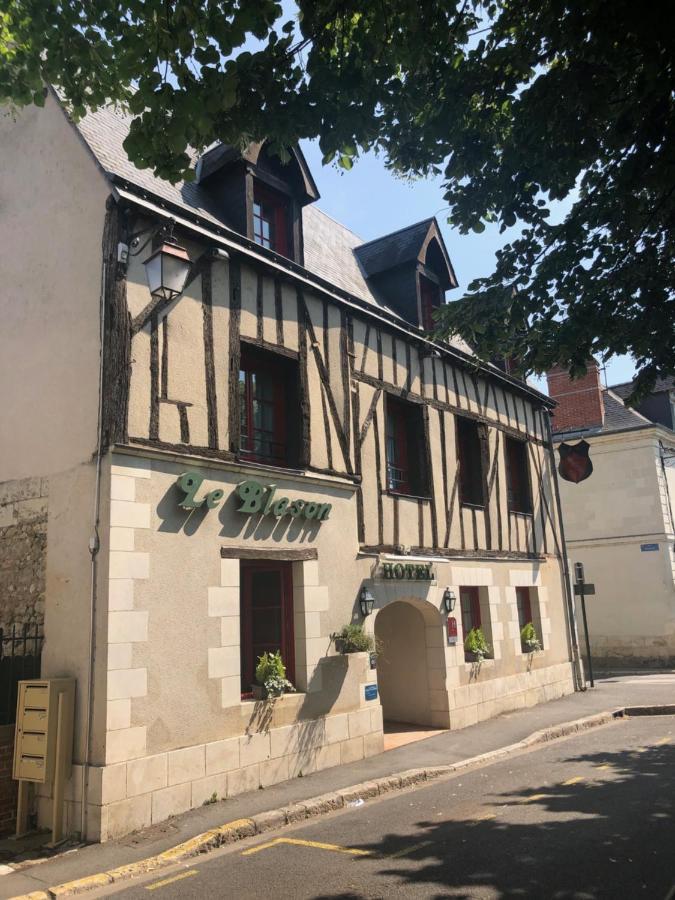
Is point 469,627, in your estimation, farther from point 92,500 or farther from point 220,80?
point 220,80

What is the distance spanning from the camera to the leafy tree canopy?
467 centimetres

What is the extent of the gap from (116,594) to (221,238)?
13.1ft

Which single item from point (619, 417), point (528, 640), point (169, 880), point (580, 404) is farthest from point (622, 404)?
point (169, 880)

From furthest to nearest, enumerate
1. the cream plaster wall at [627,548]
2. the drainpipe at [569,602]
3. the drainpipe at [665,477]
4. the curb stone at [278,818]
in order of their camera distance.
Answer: the drainpipe at [665,477]
the cream plaster wall at [627,548]
the drainpipe at [569,602]
the curb stone at [278,818]

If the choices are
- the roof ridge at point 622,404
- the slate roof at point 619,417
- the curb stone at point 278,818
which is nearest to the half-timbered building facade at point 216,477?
the curb stone at point 278,818

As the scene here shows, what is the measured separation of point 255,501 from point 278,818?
10.0 ft

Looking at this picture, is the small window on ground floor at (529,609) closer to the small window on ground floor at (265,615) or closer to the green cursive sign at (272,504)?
the green cursive sign at (272,504)

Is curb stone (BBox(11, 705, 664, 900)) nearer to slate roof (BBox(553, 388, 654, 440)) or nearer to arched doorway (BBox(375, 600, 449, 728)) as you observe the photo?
arched doorway (BBox(375, 600, 449, 728))

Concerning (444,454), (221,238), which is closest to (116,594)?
(221,238)

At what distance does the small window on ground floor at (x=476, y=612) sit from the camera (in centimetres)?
1187

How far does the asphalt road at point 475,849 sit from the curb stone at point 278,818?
147mm

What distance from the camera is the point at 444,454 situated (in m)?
11.6

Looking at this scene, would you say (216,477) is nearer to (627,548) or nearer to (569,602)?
(569,602)

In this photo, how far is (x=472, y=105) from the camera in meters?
5.89
